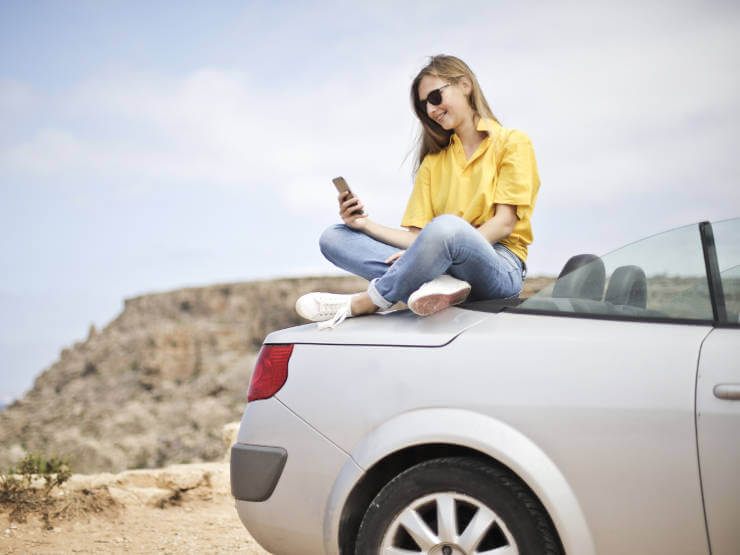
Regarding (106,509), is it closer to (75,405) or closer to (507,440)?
(507,440)

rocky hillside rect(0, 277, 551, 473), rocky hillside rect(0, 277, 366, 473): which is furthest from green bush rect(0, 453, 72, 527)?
rocky hillside rect(0, 277, 551, 473)

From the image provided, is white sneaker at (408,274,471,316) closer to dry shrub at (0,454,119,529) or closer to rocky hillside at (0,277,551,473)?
dry shrub at (0,454,119,529)

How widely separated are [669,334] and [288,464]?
4.38 ft

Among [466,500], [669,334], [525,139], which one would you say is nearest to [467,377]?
[466,500]

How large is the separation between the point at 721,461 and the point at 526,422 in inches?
21.2

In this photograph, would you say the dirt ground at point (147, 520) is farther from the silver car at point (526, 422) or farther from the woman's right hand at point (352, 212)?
the woman's right hand at point (352, 212)

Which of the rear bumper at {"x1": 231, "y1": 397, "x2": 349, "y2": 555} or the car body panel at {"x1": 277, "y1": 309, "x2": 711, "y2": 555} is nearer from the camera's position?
the car body panel at {"x1": 277, "y1": 309, "x2": 711, "y2": 555}

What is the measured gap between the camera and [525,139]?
2.88 m

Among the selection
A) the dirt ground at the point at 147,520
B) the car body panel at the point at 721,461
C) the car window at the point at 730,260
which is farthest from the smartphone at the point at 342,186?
the dirt ground at the point at 147,520

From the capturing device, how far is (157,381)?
6688 cm

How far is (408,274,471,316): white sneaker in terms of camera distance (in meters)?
2.23

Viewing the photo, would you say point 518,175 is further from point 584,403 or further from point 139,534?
point 139,534

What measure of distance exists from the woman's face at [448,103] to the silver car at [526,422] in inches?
39.9

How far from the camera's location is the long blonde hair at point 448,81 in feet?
9.74
